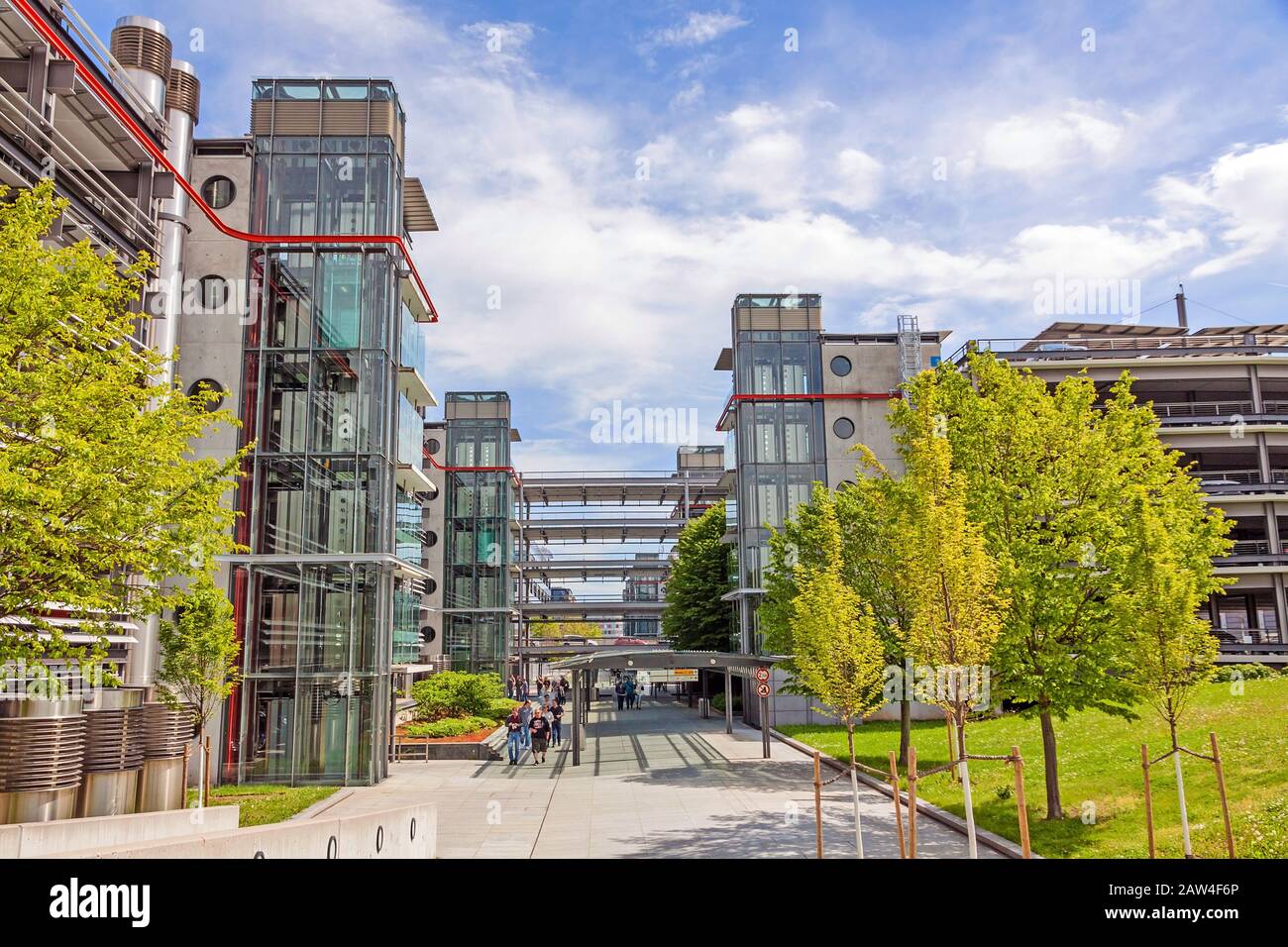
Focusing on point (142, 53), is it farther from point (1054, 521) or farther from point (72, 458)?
point (1054, 521)

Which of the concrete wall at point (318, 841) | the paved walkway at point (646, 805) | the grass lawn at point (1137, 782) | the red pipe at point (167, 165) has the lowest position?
the paved walkway at point (646, 805)

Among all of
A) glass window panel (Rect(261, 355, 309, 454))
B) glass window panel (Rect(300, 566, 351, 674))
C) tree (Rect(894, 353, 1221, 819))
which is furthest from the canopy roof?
Result: tree (Rect(894, 353, 1221, 819))

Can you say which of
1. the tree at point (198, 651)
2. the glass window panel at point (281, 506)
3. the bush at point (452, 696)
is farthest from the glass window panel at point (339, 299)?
the bush at point (452, 696)

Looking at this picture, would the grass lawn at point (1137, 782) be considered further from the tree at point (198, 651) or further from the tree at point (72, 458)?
the tree at point (198, 651)

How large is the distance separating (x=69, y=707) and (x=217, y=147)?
19.1 m

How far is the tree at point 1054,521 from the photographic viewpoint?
16453 mm

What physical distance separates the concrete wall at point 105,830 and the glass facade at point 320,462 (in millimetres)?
9786

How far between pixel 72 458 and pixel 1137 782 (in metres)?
19.2

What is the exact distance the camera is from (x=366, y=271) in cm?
2714

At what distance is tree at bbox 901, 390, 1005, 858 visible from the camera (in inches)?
516

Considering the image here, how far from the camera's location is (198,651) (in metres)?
20.0

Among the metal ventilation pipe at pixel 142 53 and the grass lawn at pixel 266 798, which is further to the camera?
the metal ventilation pipe at pixel 142 53
